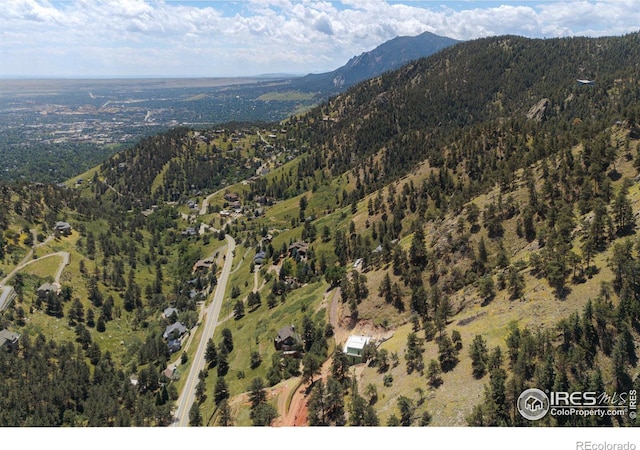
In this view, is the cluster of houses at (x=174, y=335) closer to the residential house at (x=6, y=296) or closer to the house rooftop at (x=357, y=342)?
the residential house at (x=6, y=296)

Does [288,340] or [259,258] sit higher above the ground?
[288,340]

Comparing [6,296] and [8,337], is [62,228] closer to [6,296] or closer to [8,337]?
[6,296]

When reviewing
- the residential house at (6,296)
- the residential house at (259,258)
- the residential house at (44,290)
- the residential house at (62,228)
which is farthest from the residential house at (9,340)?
the residential house at (62,228)

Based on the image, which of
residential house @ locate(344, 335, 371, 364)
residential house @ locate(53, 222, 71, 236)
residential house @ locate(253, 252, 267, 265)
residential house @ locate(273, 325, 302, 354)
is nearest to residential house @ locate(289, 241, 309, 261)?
residential house @ locate(253, 252, 267, 265)

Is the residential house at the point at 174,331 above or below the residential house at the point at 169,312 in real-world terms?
above

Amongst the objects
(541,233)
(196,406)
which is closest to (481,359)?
(541,233)

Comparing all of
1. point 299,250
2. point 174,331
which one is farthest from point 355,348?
point 299,250
